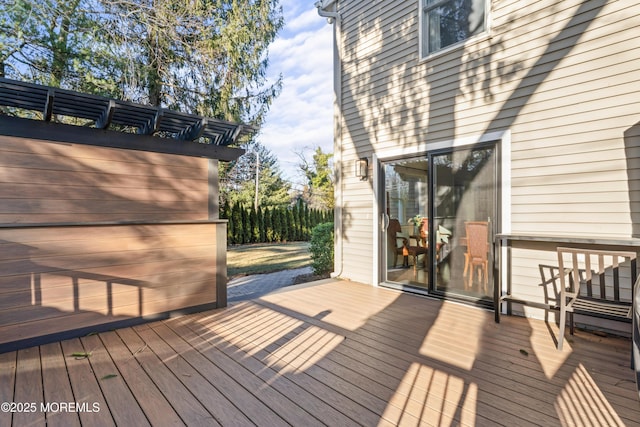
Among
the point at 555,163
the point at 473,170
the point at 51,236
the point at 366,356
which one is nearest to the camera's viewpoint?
the point at 366,356

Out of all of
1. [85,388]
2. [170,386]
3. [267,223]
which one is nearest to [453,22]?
[170,386]

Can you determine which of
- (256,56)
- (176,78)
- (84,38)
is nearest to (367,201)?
(256,56)

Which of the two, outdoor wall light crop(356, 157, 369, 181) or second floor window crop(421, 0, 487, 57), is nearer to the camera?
second floor window crop(421, 0, 487, 57)

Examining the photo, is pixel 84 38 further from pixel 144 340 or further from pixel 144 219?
pixel 144 340

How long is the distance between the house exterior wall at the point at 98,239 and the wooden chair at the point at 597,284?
3373mm

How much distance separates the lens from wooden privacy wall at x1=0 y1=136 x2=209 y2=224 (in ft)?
9.09

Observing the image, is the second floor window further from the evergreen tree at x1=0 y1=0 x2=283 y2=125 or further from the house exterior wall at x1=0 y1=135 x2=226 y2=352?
the evergreen tree at x1=0 y1=0 x2=283 y2=125

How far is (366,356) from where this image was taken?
2.54 meters

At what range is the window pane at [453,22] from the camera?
388cm

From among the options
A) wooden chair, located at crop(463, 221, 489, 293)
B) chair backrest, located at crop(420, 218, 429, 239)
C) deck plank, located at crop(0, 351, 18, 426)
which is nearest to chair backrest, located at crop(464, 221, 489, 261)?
wooden chair, located at crop(463, 221, 489, 293)

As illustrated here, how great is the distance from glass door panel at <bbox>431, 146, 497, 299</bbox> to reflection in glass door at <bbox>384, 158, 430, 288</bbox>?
0.82 feet

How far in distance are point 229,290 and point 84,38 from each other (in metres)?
5.85

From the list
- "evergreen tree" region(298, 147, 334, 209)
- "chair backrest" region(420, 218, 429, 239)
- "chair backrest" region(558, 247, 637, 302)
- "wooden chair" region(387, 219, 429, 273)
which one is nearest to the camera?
"chair backrest" region(558, 247, 637, 302)

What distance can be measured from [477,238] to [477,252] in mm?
167
